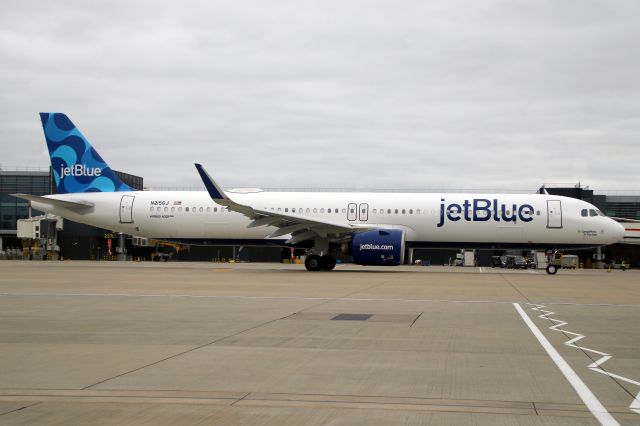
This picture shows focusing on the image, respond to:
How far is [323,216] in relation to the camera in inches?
1395

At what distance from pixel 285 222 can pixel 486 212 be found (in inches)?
365

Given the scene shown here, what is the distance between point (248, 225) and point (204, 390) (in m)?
27.1

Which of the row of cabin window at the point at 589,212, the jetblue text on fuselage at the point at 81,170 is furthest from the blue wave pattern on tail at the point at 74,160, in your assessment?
the row of cabin window at the point at 589,212

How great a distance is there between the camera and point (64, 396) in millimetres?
6781

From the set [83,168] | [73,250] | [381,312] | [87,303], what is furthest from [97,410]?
[73,250]

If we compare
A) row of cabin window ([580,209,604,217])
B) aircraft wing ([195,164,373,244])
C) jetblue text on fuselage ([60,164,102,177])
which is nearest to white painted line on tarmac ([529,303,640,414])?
aircraft wing ([195,164,373,244])

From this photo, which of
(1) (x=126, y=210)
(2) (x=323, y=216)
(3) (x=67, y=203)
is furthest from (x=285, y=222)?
(3) (x=67, y=203)

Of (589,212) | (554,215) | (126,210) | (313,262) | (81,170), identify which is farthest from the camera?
(81,170)

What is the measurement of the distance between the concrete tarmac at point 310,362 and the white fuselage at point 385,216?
16691 millimetres

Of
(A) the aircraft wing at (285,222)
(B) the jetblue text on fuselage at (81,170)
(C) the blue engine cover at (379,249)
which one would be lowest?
(C) the blue engine cover at (379,249)

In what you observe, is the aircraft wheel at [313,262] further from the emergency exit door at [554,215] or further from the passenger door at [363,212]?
the emergency exit door at [554,215]

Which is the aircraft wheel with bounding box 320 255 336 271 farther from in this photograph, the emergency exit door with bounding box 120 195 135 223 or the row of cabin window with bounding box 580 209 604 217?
the row of cabin window with bounding box 580 209 604 217

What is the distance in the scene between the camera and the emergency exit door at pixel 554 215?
3391 cm

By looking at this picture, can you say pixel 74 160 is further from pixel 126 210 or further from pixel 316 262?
pixel 316 262
